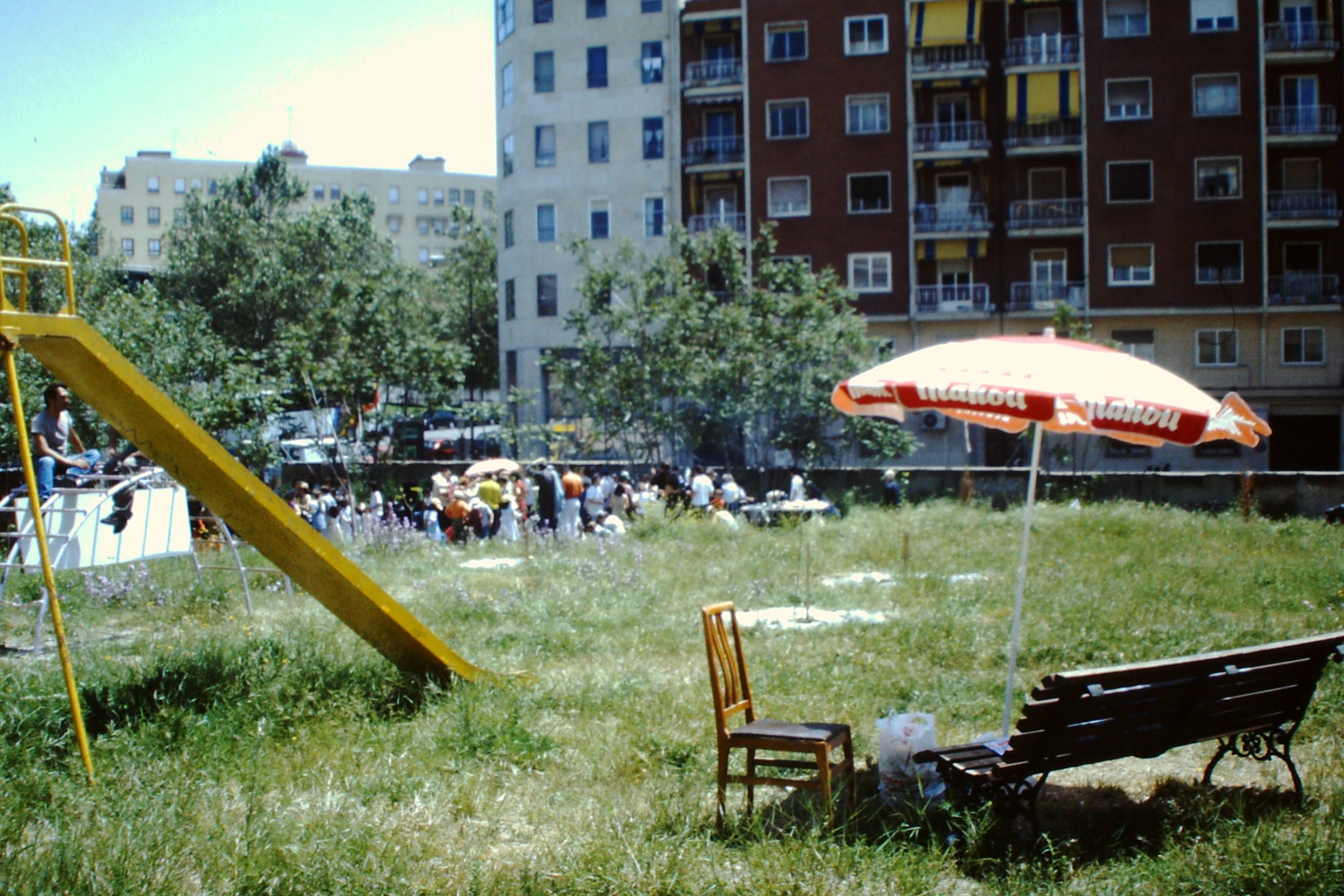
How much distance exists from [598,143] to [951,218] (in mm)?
13331

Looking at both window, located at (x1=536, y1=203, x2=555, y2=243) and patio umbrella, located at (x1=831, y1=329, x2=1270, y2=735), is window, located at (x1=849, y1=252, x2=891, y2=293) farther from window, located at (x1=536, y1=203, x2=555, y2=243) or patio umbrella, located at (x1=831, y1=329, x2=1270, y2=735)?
patio umbrella, located at (x1=831, y1=329, x2=1270, y2=735)

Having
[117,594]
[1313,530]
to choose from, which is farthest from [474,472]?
[1313,530]

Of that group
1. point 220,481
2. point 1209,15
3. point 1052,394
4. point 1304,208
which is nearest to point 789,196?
point 1209,15

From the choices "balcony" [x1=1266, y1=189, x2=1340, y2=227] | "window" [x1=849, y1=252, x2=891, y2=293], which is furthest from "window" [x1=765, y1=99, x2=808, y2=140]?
"balcony" [x1=1266, y1=189, x2=1340, y2=227]

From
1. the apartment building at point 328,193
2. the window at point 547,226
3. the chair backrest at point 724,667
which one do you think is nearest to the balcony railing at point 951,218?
the window at point 547,226

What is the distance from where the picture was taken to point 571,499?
20.5 m

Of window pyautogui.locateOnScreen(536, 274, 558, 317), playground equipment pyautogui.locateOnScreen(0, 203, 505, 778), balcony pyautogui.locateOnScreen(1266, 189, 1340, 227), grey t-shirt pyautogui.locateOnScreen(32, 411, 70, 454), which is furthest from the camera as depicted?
window pyautogui.locateOnScreen(536, 274, 558, 317)

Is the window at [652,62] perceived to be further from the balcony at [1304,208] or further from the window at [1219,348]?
the balcony at [1304,208]

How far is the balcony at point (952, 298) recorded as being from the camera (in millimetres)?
40344

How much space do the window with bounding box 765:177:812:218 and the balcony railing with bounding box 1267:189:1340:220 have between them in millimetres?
15931

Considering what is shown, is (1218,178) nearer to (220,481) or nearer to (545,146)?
(545,146)

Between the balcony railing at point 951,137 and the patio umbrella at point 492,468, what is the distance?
22994 mm

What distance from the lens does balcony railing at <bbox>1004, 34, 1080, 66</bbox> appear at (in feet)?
132

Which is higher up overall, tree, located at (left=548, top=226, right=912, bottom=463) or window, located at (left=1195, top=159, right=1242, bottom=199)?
window, located at (left=1195, top=159, right=1242, bottom=199)
